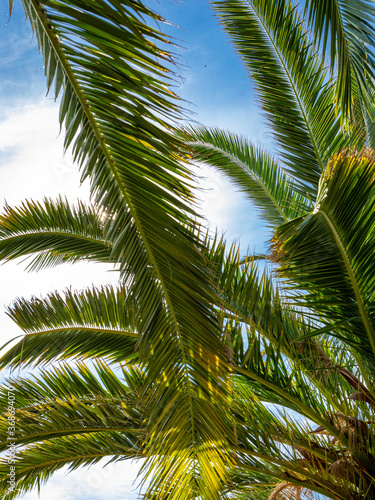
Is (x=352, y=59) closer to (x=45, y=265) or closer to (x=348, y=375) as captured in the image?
(x=348, y=375)

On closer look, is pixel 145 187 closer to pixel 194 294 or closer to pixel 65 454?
pixel 194 294

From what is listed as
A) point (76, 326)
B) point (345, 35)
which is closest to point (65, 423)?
point (76, 326)

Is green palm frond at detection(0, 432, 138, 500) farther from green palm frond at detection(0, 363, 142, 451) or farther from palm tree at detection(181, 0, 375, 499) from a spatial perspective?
palm tree at detection(181, 0, 375, 499)

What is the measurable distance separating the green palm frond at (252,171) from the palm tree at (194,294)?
2.86 ft

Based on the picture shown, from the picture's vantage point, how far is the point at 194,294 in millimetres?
2092

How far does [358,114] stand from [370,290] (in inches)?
98.8

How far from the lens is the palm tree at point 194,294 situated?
183 centimetres

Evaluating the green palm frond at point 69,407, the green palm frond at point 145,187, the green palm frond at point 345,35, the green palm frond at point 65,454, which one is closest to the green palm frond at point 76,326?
the green palm frond at point 69,407

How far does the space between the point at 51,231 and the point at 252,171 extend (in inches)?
105

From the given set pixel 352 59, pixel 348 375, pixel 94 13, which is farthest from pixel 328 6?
pixel 348 375

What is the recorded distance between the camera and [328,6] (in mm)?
2904

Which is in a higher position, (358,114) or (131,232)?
(358,114)

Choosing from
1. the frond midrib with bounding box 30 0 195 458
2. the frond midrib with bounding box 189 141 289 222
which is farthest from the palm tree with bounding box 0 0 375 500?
the frond midrib with bounding box 189 141 289 222

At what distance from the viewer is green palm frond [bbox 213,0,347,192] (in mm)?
4090
